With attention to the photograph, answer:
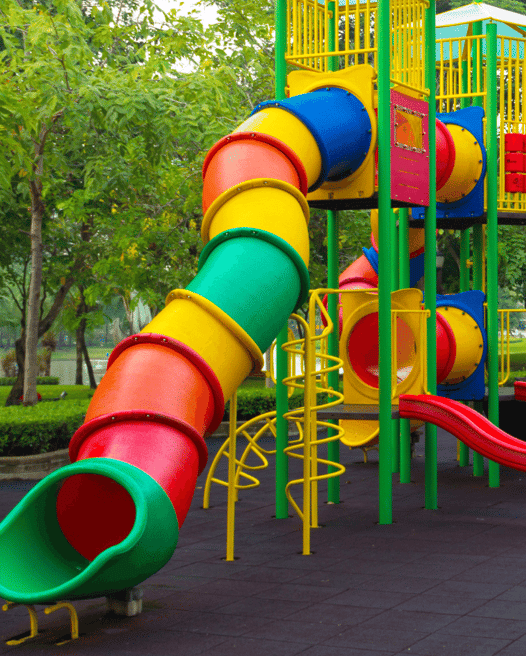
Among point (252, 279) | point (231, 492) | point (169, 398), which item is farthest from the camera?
point (231, 492)

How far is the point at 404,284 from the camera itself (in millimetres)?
11367

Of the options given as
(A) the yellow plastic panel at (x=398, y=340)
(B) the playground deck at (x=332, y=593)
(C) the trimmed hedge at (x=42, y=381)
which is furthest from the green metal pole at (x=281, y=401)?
(C) the trimmed hedge at (x=42, y=381)

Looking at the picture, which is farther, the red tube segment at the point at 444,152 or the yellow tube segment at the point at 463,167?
the yellow tube segment at the point at 463,167

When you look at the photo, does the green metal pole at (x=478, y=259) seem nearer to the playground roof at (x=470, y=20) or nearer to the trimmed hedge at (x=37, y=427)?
the playground roof at (x=470, y=20)

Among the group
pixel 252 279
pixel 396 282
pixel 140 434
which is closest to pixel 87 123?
pixel 396 282

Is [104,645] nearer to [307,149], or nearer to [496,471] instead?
[307,149]

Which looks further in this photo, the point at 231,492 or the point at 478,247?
the point at 478,247

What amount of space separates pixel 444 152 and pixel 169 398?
6.16 meters

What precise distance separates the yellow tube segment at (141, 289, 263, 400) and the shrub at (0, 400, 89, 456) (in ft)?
21.8

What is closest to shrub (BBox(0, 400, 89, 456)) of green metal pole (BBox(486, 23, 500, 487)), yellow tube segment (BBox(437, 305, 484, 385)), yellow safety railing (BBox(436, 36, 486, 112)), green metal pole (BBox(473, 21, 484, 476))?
yellow tube segment (BBox(437, 305, 484, 385))

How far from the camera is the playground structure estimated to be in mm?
4984

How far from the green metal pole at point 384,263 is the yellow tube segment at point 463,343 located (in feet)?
7.73

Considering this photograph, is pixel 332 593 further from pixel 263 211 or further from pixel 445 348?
pixel 445 348

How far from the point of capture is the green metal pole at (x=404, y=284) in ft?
37.1
